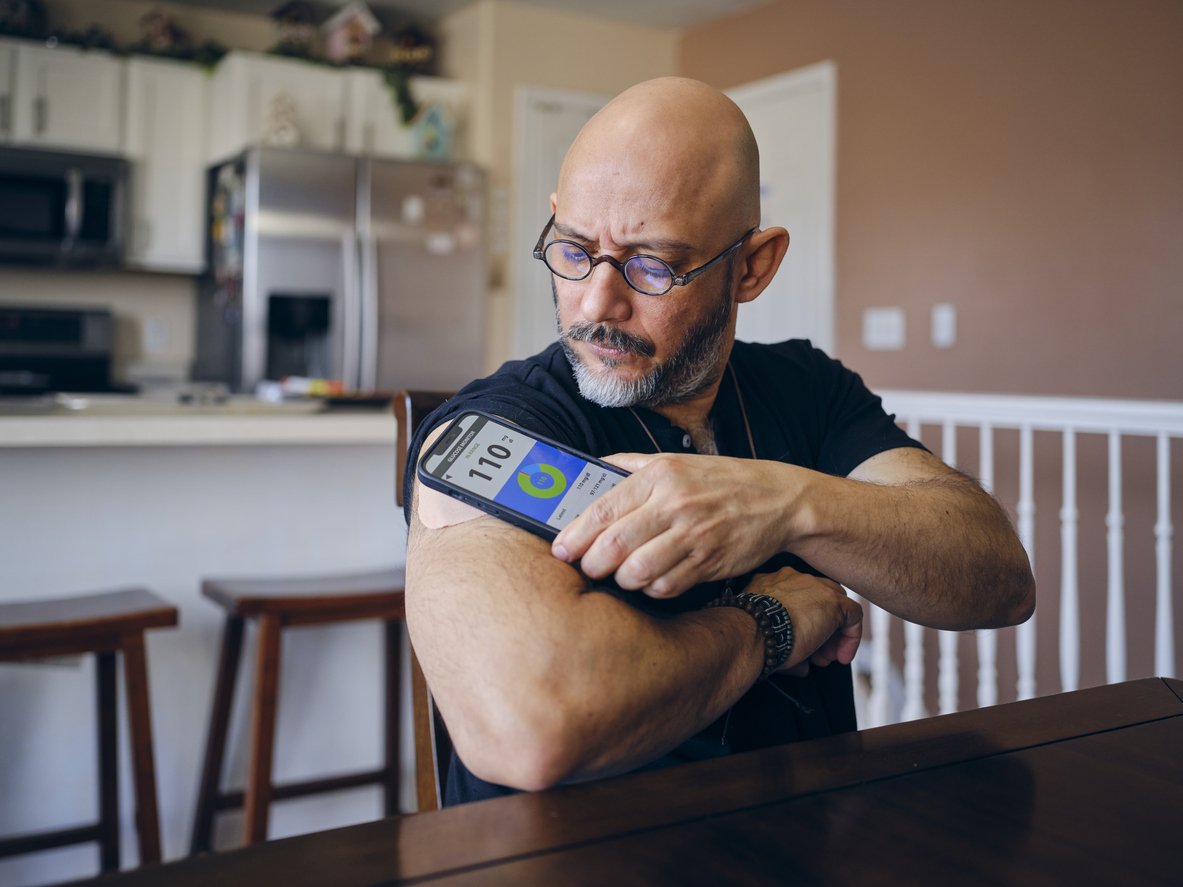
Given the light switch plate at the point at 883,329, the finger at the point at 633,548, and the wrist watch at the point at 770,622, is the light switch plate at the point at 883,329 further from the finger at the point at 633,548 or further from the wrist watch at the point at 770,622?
the finger at the point at 633,548

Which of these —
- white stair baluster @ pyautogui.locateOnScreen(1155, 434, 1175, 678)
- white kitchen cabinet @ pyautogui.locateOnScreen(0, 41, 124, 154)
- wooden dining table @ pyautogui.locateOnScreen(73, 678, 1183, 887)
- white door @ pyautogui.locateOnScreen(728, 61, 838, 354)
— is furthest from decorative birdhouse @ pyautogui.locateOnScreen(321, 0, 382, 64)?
wooden dining table @ pyautogui.locateOnScreen(73, 678, 1183, 887)

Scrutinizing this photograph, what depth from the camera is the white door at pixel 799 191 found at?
4.36 metres

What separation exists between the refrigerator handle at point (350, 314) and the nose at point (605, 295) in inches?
129

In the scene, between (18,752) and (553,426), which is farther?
(18,752)

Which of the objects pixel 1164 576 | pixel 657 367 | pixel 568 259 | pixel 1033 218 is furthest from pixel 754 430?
pixel 1033 218

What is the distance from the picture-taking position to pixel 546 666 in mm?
782

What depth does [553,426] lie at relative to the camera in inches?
41.1

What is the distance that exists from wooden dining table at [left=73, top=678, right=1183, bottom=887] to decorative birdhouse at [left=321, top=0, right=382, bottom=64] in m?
4.48

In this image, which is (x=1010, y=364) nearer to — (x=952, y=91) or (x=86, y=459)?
(x=952, y=91)

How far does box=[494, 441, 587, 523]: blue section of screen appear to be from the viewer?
0.87 metres

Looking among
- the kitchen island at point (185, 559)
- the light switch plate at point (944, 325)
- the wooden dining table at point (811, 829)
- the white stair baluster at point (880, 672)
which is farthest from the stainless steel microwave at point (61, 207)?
the wooden dining table at point (811, 829)

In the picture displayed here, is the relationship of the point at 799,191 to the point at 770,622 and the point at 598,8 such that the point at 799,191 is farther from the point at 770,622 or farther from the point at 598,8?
the point at 770,622

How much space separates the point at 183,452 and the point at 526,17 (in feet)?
10.7

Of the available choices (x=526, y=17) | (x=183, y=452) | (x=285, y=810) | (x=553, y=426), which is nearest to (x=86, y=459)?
(x=183, y=452)
